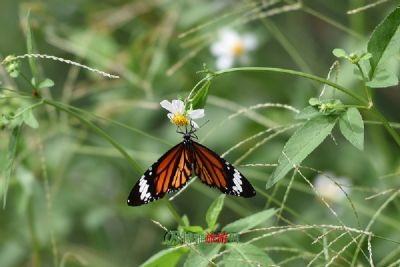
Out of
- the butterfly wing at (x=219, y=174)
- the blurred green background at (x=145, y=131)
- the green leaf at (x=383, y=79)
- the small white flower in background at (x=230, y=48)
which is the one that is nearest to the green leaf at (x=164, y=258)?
the butterfly wing at (x=219, y=174)

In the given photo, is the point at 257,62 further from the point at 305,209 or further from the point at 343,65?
the point at 305,209

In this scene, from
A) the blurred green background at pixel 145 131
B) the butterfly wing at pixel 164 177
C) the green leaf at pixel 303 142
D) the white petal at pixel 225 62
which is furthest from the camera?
the white petal at pixel 225 62

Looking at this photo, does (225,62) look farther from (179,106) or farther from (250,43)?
(179,106)

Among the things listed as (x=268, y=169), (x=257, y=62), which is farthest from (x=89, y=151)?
(x=257, y=62)

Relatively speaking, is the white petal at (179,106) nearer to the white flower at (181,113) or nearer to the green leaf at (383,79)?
the white flower at (181,113)

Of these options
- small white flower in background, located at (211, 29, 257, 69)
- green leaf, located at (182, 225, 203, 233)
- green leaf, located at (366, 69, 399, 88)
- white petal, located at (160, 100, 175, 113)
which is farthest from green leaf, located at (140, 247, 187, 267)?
small white flower in background, located at (211, 29, 257, 69)

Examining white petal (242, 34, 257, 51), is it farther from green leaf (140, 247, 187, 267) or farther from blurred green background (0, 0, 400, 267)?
green leaf (140, 247, 187, 267)

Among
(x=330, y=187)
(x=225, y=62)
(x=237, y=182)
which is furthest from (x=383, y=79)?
(x=225, y=62)
